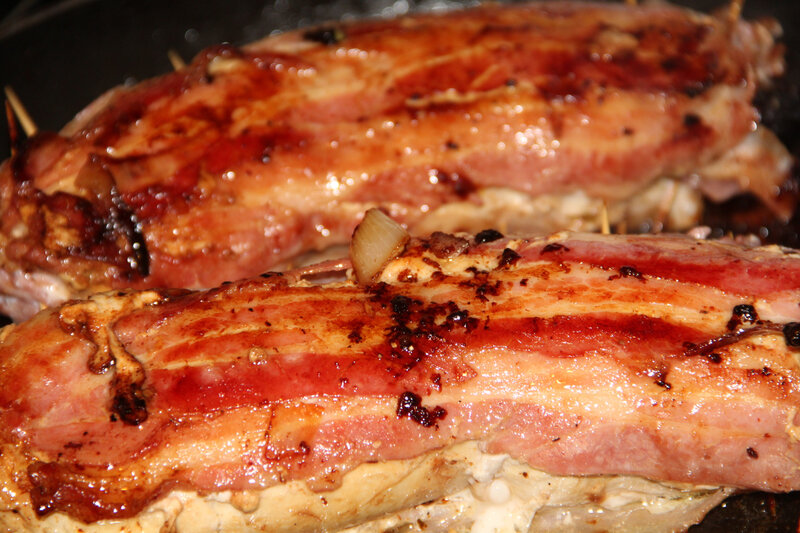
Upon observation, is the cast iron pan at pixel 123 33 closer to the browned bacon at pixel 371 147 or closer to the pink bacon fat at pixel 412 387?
the browned bacon at pixel 371 147

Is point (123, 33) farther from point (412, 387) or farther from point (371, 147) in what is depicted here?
point (412, 387)

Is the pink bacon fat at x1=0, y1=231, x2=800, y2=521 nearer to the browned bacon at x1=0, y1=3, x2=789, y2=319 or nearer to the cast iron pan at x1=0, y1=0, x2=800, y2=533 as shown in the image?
the browned bacon at x1=0, y1=3, x2=789, y2=319

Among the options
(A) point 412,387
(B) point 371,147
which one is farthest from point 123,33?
(A) point 412,387

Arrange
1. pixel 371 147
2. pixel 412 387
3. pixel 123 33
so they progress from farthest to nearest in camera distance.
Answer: pixel 123 33 → pixel 371 147 → pixel 412 387

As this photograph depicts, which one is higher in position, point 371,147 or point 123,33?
point 123,33

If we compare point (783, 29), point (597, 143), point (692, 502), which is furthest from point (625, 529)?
point (783, 29)

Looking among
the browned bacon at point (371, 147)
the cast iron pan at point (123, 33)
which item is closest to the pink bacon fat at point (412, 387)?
the browned bacon at point (371, 147)

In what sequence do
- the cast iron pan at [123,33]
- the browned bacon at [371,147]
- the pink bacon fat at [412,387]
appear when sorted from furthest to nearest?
1. the cast iron pan at [123,33]
2. the browned bacon at [371,147]
3. the pink bacon fat at [412,387]
